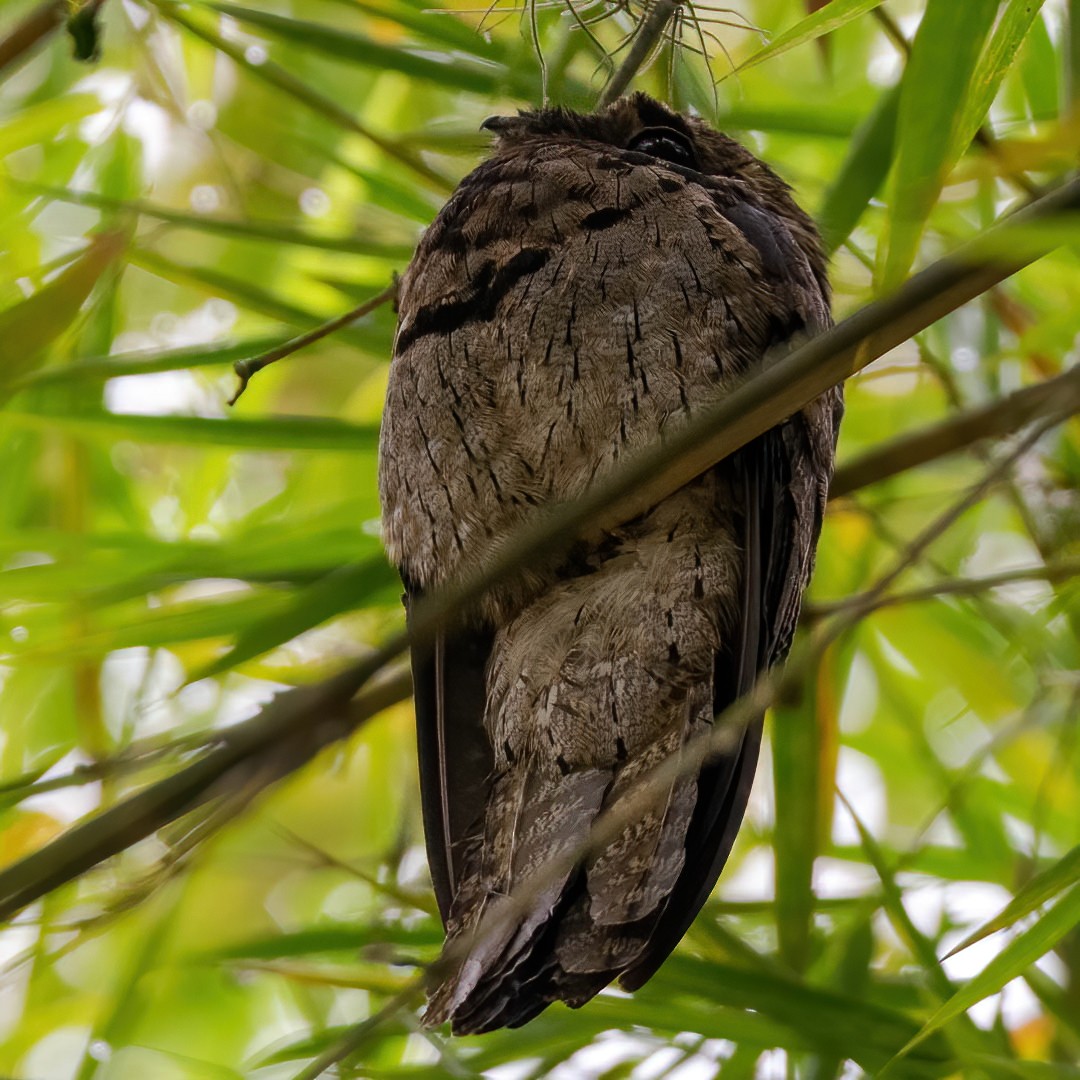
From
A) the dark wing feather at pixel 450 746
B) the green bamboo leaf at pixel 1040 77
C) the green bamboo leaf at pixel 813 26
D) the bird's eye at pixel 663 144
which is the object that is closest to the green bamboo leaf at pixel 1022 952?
the dark wing feather at pixel 450 746

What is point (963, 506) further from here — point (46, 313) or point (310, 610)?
point (46, 313)

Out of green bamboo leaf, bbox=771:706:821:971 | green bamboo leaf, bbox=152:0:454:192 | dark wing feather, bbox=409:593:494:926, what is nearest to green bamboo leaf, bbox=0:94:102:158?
green bamboo leaf, bbox=152:0:454:192

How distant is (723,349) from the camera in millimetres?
1830

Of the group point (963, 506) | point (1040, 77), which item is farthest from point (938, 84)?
point (1040, 77)

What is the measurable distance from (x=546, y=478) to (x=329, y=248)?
0.75 metres

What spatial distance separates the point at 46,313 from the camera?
1879mm

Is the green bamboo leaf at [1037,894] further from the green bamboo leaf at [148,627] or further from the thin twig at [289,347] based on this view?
the green bamboo leaf at [148,627]

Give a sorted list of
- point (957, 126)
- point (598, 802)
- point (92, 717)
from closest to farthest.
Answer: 1. point (957, 126)
2. point (598, 802)
3. point (92, 717)

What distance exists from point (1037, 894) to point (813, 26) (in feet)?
3.08

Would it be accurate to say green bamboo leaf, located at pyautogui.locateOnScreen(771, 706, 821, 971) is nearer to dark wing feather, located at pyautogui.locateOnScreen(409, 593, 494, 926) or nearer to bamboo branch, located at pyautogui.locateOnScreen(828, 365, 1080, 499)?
bamboo branch, located at pyautogui.locateOnScreen(828, 365, 1080, 499)

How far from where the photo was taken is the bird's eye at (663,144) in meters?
2.18

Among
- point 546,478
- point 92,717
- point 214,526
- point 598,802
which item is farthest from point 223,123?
point 598,802

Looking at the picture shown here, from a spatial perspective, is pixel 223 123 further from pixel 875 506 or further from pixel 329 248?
pixel 875 506

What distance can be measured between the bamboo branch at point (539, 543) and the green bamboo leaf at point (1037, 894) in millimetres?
557
